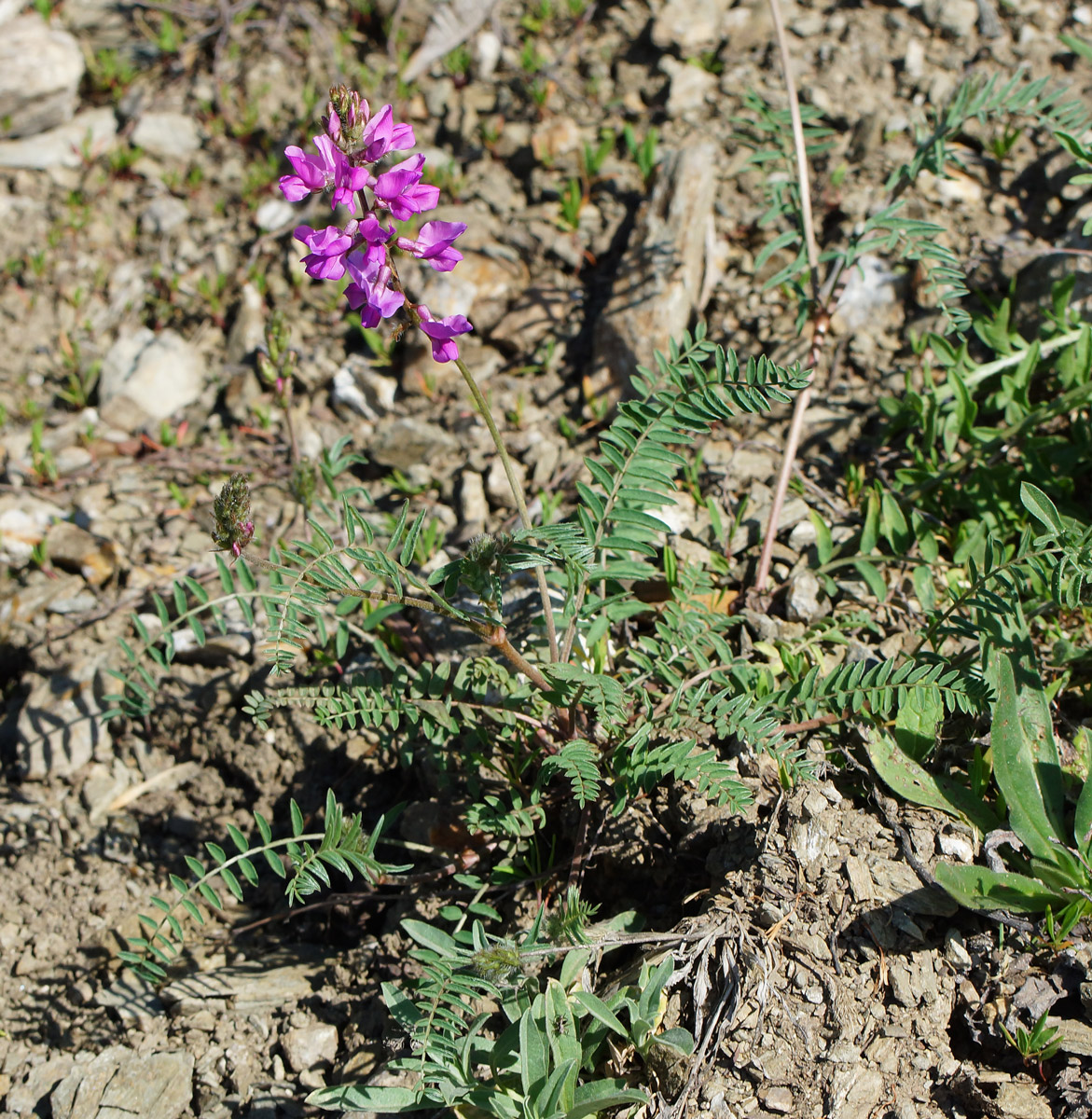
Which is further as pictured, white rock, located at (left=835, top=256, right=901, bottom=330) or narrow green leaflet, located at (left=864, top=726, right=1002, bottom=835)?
white rock, located at (left=835, top=256, right=901, bottom=330)

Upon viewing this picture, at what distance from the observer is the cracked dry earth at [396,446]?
2.37 meters

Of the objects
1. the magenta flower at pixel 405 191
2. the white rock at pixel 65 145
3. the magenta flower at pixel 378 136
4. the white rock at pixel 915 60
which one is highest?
the magenta flower at pixel 378 136

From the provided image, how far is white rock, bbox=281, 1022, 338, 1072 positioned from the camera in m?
2.71

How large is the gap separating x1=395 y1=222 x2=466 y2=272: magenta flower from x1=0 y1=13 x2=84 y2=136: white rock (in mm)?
4321

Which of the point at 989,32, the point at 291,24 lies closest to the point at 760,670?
the point at 989,32

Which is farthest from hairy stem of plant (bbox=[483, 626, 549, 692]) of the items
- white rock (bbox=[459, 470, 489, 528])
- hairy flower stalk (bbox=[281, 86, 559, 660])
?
white rock (bbox=[459, 470, 489, 528])

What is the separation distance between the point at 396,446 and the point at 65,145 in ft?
9.88

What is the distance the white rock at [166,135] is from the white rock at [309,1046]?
456 centimetres

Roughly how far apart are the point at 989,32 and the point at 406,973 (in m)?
4.93

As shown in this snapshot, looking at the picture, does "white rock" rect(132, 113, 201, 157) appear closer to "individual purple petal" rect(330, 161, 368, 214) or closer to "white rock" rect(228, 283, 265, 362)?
"white rock" rect(228, 283, 265, 362)

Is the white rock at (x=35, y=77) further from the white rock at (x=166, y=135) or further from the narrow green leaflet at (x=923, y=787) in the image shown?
the narrow green leaflet at (x=923, y=787)

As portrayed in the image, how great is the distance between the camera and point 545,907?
2.77 metres

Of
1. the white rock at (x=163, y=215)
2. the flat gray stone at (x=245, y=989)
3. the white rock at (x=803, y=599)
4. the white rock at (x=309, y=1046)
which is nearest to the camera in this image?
the white rock at (x=309, y=1046)

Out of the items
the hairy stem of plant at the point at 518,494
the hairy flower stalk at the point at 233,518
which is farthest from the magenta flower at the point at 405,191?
the hairy flower stalk at the point at 233,518
